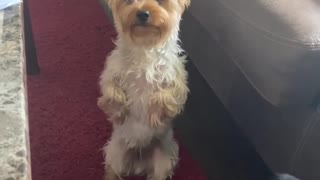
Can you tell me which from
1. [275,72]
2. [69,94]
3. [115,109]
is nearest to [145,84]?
[115,109]

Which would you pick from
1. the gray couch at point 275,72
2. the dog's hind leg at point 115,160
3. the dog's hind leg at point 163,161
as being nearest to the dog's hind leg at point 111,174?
the dog's hind leg at point 115,160

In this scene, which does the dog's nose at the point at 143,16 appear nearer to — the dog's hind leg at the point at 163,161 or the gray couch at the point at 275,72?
the gray couch at the point at 275,72

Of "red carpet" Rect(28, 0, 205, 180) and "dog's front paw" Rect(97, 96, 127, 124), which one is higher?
"dog's front paw" Rect(97, 96, 127, 124)

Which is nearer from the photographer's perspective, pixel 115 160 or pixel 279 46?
pixel 279 46

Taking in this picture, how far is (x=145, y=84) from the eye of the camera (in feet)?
3.97

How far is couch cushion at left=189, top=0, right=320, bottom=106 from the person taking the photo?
983 mm

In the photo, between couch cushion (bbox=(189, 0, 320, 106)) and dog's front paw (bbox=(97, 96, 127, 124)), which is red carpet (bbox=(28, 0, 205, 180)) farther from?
couch cushion (bbox=(189, 0, 320, 106))

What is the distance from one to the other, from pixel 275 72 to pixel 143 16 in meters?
0.31

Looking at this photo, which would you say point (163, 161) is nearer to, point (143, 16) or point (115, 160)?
point (115, 160)

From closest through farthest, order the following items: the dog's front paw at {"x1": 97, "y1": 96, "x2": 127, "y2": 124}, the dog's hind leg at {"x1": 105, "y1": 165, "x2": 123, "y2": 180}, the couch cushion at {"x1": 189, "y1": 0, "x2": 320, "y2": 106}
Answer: the couch cushion at {"x1": 189, "y1": 0, "x2": 320, "y2": 106} → the dog's front paw at {"x1": 97, "y1": 96, "x2": 127, "y2": 124} → the dog's hind leg at {"x1": 105, "y1": 165, "x2": 123, "y2": 180}

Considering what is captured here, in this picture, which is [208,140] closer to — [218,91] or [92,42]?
[218,91]

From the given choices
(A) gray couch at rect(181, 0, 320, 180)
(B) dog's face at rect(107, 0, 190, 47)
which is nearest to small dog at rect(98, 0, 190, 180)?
(B) dog's face at rect(107, 0, 190, 47)

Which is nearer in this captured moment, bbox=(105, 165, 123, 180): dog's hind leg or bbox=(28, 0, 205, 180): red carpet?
bbox=(105, 165, 123, 180): dog's hind leg

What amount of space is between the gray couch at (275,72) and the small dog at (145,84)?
13 centimetres
